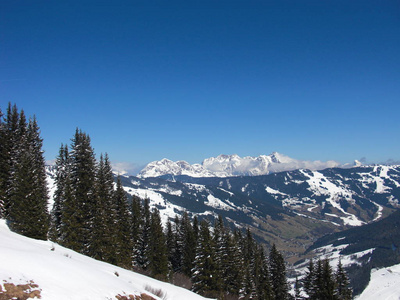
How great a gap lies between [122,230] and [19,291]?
35625 millimetres

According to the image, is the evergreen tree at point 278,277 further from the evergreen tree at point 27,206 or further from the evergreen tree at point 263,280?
the evergreen tree at point 27,206

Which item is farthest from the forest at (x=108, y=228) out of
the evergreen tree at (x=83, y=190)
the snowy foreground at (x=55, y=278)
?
the snowy foreground at (x=55, y=278)

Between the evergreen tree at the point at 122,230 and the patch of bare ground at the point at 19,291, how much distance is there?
99.0 feet

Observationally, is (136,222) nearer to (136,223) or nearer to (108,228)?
(136,223)

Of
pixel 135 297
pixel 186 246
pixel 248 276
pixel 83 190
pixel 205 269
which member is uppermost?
pixel 83 190

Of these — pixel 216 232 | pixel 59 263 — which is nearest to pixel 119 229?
pixel 216 232

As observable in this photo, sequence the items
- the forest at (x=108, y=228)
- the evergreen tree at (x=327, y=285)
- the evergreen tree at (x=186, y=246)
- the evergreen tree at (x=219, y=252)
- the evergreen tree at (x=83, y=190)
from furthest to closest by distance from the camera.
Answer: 1. the evergreen tree at (x=186, y=246)
2. the evergreen tree at (x=327, y=285)
3. the evergreen tree at (x=219, y=252)
4. the evergreen tree at (x=83, y=190)
5. the forest at (x=108, y=228)

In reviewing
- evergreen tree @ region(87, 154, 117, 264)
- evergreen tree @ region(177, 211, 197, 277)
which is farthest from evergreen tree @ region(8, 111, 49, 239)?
evergreen tree @ region(177, 211, 197, 277)

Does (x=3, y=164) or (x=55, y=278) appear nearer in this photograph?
(x=55, y=278)

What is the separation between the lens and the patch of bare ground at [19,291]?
30.7 feet

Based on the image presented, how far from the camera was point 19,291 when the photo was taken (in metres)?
9.68

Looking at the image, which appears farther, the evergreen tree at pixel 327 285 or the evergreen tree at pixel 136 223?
the evergreen tree at pixel 136 223

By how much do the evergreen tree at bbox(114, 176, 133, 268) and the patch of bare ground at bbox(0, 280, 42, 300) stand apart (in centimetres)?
3017

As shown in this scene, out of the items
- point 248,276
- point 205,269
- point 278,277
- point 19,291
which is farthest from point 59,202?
point 278,277
